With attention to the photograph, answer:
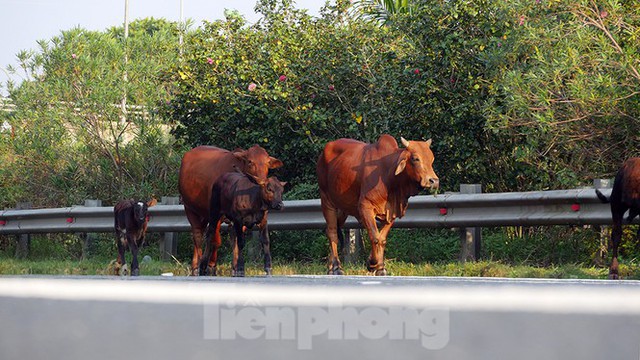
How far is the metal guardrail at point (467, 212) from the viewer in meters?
11.1

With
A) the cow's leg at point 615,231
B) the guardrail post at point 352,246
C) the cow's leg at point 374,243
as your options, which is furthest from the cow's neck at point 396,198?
the guardrail post at point 352,246

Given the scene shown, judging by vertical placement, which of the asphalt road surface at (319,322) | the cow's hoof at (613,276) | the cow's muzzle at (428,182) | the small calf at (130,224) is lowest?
the cow's hoof at (613,276)

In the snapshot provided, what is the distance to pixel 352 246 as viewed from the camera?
45.8 feet

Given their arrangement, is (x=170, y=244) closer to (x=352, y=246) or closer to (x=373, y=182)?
(x=352, y=246)

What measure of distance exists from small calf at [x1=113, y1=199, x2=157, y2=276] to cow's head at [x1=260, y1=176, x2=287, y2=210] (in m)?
2.19

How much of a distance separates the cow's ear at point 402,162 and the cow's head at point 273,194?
1.05m

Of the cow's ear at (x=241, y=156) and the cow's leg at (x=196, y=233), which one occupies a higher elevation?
the cow's ear at (x=241, y=156)

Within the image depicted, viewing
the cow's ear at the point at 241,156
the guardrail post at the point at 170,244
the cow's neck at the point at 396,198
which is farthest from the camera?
the guardrail post at the point at 170,244

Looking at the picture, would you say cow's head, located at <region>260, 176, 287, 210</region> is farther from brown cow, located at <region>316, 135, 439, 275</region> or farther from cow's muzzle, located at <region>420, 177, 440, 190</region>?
cow's muzzle, located at <region>420, 177, 440, 190</region>

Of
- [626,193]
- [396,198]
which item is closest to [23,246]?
[396,198]

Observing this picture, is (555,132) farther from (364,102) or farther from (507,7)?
(364,102)

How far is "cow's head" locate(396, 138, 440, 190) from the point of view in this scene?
986 centimetres

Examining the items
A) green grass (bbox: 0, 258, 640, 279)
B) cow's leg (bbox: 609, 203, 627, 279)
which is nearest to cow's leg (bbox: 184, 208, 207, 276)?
Answer: green grass (bbox: 0, 258, 640, 279)

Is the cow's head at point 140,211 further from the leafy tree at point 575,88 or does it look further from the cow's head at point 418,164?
the leafy tree at point 575,88
